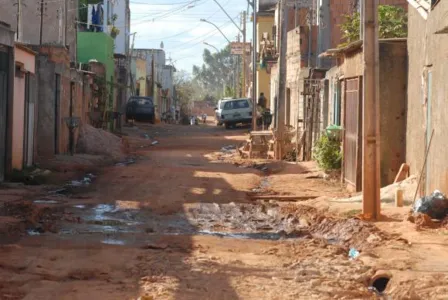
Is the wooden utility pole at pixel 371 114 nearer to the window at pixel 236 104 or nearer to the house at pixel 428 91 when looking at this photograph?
the house at pixel 428 91

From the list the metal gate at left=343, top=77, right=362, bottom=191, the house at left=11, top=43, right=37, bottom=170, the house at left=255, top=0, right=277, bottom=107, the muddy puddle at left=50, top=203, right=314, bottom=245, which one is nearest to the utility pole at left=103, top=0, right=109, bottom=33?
the house at left=255, top=0, right=277, bottom=107

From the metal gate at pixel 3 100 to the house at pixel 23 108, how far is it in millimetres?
861

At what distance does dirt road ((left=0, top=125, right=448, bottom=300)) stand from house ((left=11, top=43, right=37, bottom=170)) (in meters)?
2.54

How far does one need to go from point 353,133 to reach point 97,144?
43.1 ft

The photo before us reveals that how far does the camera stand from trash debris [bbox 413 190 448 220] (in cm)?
1330

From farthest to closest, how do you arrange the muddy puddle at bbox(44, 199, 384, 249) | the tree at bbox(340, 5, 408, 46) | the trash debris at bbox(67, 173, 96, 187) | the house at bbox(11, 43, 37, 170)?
the tree at bbox(340, 5, 408, 46), the house at bbox(11, 43, 37, 170), the trash debris at bbox(67, 173, 96, 187), the muddy puddle at bbox(44, 199, 384, 249)

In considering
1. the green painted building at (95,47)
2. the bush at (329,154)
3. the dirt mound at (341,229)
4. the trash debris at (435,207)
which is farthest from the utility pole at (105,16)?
the trash debris at (435,207)

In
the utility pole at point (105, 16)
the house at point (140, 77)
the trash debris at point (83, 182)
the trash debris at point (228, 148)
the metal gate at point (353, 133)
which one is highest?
A: the utility pole at point (105, 16)

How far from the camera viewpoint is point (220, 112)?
182 feet

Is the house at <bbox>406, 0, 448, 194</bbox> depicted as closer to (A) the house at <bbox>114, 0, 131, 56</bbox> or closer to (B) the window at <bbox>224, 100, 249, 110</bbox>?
(B) the window at <bbox>224, 100, 249, 110</bbox>

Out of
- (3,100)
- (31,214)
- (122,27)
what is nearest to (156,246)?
(31,214)

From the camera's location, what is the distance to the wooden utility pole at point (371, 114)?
13.6 m

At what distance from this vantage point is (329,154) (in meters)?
21.1

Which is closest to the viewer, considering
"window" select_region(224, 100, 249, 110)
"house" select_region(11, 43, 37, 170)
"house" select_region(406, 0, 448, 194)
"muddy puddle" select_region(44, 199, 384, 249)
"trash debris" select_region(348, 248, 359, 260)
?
"trash debris" select_region(348, 248, 359, 260)
